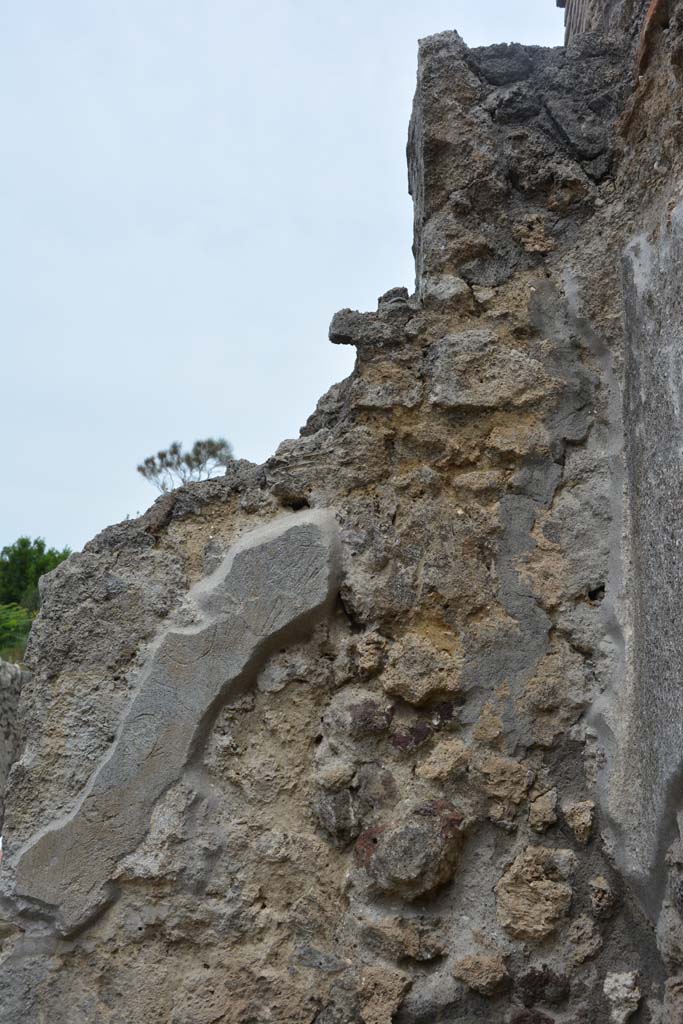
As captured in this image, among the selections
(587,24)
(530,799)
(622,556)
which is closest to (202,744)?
(530,799)

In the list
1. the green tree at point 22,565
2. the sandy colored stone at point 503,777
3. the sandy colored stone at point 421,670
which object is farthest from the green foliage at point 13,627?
the sandy colored stone at point 503,777

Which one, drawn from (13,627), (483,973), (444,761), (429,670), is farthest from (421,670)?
(13,627)

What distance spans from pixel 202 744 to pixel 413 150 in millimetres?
1553

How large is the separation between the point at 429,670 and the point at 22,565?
1207cm

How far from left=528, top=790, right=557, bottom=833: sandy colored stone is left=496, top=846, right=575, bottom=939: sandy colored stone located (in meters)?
0.04

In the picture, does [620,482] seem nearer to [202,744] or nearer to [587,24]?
[202,744]

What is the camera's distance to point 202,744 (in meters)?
1.99

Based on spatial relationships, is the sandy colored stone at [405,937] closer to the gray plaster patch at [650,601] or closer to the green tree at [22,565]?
the gray plaster patch at [650,601]

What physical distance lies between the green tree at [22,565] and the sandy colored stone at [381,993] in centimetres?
1145

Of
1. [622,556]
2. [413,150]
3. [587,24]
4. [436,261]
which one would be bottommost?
[622,556]

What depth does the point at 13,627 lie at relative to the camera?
10977 millimetres

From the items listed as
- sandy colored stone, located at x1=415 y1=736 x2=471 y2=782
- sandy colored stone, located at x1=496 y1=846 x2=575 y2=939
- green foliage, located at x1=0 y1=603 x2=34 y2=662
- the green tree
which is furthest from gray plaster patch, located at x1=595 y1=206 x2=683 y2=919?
the green tree

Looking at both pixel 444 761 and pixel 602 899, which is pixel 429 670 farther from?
pixel 602 899

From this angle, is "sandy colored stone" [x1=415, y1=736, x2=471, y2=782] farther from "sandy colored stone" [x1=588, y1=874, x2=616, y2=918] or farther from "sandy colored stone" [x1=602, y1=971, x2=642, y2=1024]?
"sandy colored stone" [x1=602, y1=971, x2=642, y2=1024]
